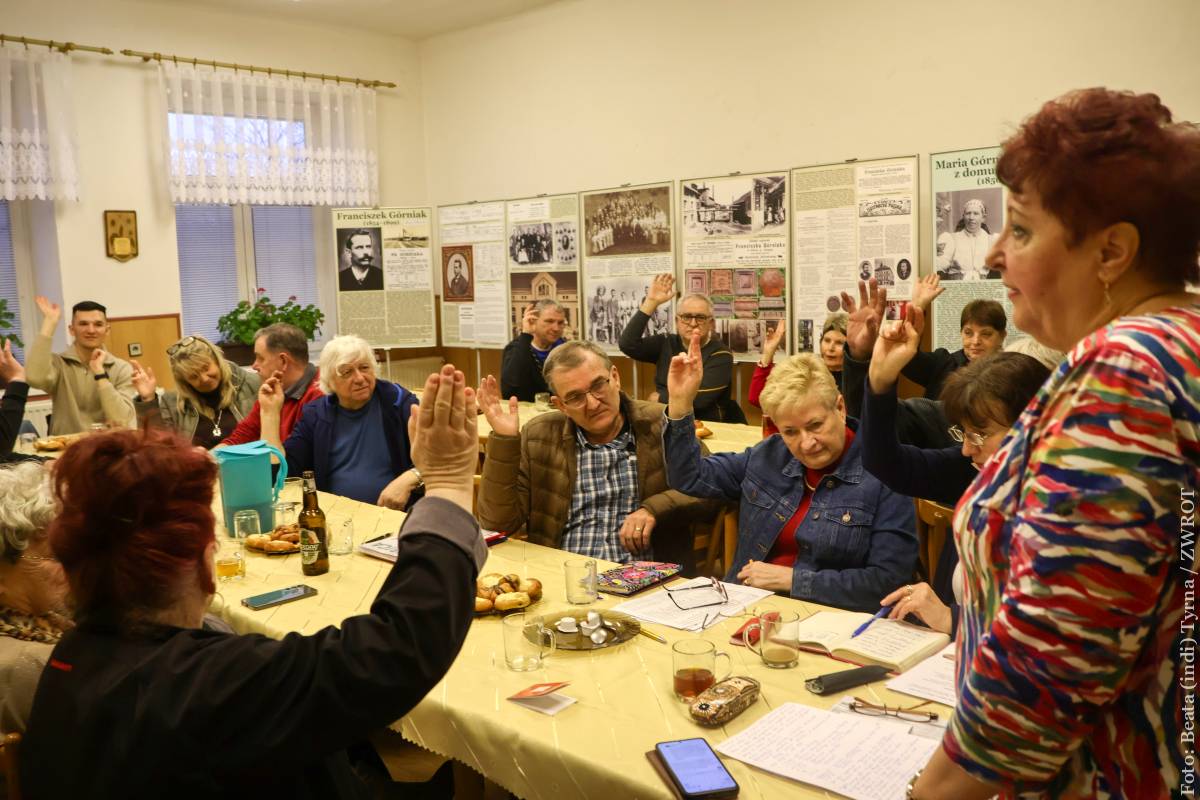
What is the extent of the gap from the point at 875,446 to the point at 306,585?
5.19 ft

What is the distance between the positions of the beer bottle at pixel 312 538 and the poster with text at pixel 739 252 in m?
4.37

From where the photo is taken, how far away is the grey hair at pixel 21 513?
6.09ft

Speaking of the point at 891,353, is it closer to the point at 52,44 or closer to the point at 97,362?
the point at 97,362

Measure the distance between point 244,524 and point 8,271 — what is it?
551 centimetres

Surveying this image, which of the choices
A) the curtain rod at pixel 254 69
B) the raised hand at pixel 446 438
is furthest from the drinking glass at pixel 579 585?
the curtain rod at pixel 254 69

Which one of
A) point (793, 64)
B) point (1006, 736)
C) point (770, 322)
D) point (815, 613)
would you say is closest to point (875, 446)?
point (815, 613)

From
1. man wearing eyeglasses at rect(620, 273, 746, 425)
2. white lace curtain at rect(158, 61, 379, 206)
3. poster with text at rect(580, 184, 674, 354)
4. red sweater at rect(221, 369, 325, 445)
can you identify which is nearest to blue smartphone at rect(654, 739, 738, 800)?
red sweater at rect(221, 369, 325, 445)

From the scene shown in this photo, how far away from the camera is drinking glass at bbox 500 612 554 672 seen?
2.09m

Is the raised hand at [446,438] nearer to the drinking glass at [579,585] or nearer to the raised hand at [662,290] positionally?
the drinking glass at [579,585]

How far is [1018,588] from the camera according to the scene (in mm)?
1003

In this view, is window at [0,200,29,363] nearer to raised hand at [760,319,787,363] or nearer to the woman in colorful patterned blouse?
raised hand at [760,319,787,363]

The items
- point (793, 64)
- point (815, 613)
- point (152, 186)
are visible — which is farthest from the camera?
point (152, 186)

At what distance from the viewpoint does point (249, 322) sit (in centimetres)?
795

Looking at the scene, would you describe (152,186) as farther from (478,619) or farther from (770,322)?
(478,619)
